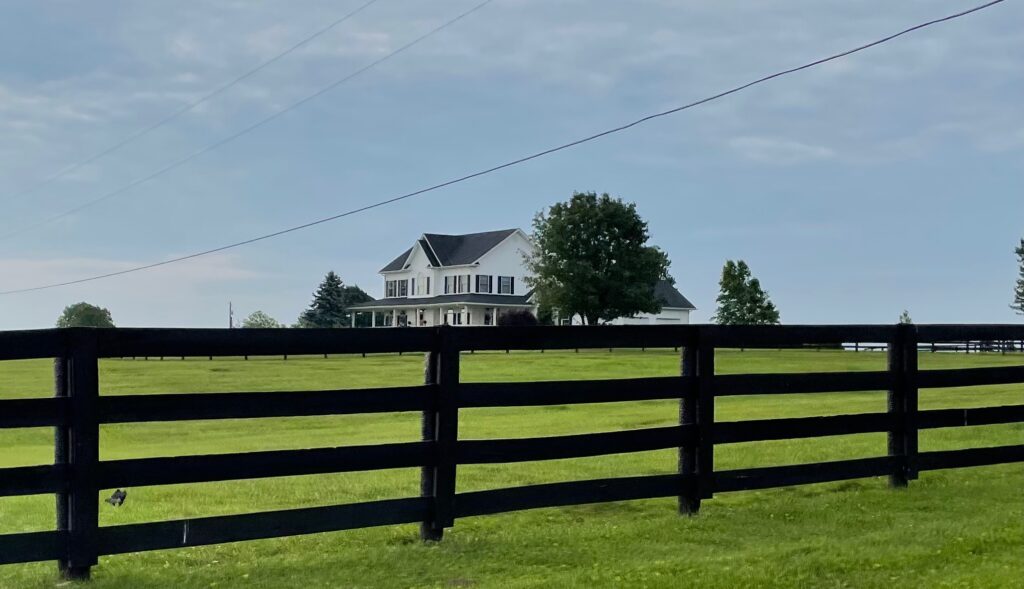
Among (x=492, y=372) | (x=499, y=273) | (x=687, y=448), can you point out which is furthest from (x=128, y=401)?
(x=499, y=273)

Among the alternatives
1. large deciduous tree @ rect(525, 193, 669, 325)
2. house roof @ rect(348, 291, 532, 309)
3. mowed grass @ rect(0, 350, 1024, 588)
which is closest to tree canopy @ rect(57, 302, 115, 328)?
house roof @ rect(348, 291, 532, 309)

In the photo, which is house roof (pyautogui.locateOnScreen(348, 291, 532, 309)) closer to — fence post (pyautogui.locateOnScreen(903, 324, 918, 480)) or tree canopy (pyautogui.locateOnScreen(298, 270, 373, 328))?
tree canopy (pyautogui.locateOnScreen(298, 270, 373, 328))

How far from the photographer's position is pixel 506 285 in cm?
7481

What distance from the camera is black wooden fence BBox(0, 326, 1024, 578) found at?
Answer: 574 centimetres

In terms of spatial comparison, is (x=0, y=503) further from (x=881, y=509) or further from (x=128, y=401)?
(x=881, y=509)

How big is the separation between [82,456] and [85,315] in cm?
9460

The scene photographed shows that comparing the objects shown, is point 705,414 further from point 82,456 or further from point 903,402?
point 82,456

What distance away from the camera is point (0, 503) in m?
9.54

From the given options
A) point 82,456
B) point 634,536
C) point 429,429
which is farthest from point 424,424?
point 82,456

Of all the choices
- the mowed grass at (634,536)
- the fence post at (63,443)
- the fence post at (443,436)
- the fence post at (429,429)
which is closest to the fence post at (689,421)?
the mowed grass at (634,536)

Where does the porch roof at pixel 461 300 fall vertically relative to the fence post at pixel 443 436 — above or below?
above

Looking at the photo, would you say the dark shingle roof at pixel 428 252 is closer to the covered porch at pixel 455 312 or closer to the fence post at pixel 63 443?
the covered porch at pixel 455 312

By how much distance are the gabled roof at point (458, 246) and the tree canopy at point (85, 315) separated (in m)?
34.8

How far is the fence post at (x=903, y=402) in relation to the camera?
900 centimetres
